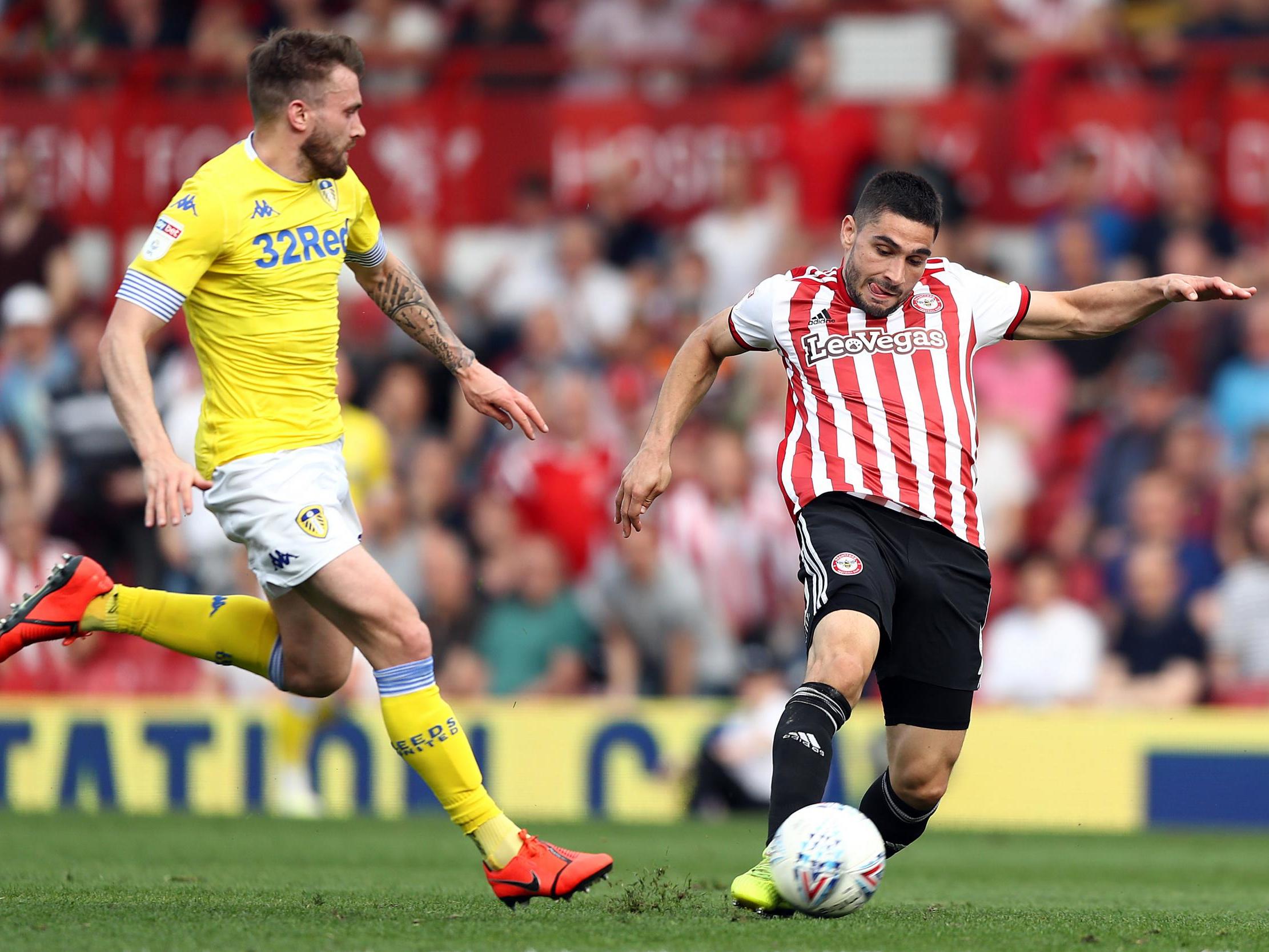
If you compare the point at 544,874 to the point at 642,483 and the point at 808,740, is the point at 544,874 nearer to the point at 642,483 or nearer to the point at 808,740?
the point at 808,740

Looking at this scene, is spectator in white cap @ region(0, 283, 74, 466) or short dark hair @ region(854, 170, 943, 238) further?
spectator in white cap @ region(0, 283, 74, 466)

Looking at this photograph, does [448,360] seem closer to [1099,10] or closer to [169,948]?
[169,948]

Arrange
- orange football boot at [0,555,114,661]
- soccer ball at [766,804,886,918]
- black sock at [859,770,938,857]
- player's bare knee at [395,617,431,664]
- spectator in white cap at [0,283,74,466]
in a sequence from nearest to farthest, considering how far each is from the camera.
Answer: soccer ball at [766,804,886,918], player's bare knee at [395,617,431,664], black sock at [859,770,938,857], orange football boot at [0,555,114,661], spectator in white cap at [0,283,74,466]

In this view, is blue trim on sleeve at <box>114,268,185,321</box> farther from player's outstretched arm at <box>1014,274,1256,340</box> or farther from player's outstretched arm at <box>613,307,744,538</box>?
player's outstretched arm at <box>1014,274,1256,340</box>

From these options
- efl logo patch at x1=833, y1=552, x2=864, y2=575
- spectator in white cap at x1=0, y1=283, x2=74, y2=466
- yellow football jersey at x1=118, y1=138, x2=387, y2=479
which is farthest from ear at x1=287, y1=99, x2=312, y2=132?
spectator in white cap at x1=0, y1=283, x2=74, y2=466

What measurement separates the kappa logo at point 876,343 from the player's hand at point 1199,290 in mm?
730

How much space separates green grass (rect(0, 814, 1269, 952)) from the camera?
4.91 m

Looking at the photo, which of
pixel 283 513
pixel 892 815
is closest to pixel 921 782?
pixel 892 815

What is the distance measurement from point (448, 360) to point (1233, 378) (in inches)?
281

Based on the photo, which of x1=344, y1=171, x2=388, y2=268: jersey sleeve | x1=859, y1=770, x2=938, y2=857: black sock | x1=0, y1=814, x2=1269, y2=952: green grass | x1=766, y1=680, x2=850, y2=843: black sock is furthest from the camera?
x1=344, y1=171, x2=388, y2=268: jersey sleeve

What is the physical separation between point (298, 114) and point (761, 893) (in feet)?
8.80

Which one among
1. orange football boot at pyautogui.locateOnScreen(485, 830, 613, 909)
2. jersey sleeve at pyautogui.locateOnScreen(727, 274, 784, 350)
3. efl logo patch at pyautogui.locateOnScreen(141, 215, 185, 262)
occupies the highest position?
efl logo patch at pyautogui.locateOnScreen(141, 215, 185, 262)

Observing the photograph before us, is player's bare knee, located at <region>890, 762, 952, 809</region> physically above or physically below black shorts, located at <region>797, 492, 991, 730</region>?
below

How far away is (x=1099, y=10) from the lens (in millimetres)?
13906
